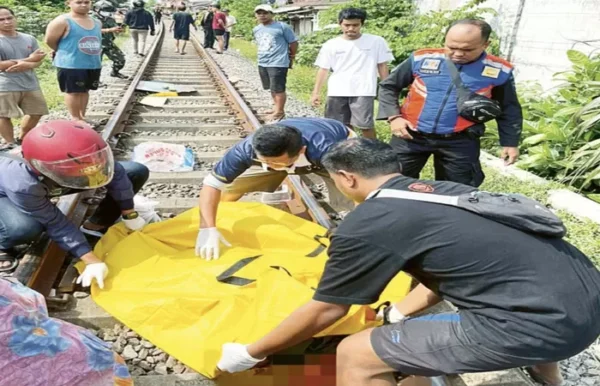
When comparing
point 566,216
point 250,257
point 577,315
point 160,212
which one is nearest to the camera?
point 577,315

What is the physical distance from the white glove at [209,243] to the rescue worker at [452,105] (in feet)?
4.69

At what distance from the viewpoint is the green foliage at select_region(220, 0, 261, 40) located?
2681 centimetres

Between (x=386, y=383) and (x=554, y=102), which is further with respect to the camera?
(x=554, y=102)

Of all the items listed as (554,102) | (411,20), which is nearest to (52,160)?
(554,102)

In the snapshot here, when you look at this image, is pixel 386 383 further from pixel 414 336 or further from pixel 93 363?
pixel 93 363

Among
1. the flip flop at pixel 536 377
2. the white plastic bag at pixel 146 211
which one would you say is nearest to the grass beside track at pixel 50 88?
the white plastic bag at pixel 146 211

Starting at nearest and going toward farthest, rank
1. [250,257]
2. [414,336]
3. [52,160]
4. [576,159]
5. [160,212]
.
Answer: [414,336] → [52,160] → [250,257] → [160,212] → [576,159]

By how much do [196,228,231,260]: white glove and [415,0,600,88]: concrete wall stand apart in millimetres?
6292

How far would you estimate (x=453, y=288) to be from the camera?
5.88 ft

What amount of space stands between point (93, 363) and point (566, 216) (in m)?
3.90

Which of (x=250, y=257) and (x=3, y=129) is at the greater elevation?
(x=250, y=257)

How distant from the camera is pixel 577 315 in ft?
5.46

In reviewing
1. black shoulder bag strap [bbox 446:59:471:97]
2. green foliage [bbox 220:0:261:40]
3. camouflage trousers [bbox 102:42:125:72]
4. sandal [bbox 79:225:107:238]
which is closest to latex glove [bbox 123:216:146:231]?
sandal [bbox 79:225:107:238]

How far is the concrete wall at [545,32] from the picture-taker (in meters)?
7.22
